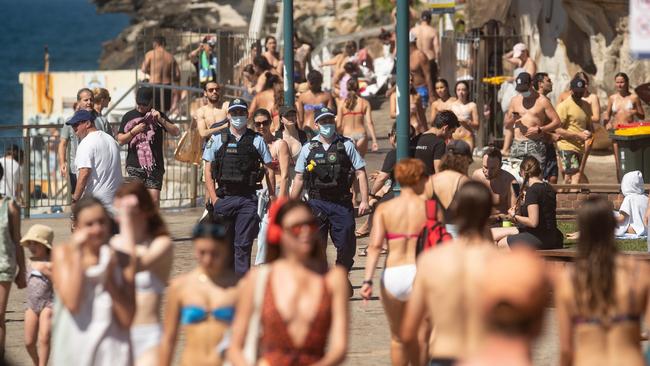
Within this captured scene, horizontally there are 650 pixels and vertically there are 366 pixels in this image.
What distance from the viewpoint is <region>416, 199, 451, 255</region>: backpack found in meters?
9.49

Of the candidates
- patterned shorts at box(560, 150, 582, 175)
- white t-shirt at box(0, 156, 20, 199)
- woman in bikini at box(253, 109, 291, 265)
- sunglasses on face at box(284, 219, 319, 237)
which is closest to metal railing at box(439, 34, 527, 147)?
patterned shorts at box(560, 150, 582, 175)

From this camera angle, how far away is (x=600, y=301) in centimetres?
718

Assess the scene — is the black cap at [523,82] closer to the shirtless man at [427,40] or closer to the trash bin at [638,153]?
the trash bin at [638,153]

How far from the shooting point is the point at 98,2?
250ft

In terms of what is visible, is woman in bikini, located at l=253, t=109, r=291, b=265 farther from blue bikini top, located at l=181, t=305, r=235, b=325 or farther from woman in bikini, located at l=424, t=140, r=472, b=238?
blue bikini top, located at l=181, t=305, r=235, b=325

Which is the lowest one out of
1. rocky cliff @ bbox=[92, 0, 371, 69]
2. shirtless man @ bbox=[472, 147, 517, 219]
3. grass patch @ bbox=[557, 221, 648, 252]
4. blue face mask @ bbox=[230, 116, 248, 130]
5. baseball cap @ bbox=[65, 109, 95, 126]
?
grass patch @ bbox=[557, 221, 648, 252]

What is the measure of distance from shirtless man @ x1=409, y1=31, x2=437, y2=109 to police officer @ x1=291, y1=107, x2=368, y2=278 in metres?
10.1

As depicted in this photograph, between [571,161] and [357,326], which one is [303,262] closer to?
[357,326]

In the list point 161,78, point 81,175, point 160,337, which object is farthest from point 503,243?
point 161,78

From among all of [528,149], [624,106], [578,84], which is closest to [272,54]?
[624,106]

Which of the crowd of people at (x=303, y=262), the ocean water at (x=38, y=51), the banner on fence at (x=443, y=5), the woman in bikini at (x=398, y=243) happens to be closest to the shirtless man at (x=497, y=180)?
the crowd of people at (x=303, y=262)

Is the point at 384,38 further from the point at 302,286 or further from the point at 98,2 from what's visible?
the point at 98,2

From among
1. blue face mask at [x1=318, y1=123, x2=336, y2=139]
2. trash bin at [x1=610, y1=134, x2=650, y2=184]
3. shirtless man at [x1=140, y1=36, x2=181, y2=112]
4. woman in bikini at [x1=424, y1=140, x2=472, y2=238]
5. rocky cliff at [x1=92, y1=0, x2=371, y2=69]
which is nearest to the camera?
woman in bikini at [x1=424, y1=140, x2=472, y2=238]

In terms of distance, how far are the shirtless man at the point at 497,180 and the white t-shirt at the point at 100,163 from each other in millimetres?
3206
